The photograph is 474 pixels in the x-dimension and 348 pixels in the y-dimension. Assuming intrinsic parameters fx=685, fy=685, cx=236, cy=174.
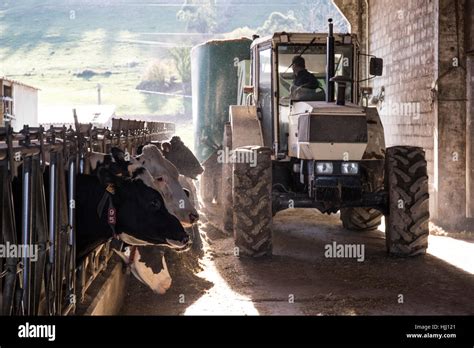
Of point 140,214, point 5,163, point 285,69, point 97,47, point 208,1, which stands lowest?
point 140,214

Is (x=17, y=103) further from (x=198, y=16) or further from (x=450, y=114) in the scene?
(x=198, y=16)

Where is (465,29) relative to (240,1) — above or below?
below

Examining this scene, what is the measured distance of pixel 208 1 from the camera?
199 feet

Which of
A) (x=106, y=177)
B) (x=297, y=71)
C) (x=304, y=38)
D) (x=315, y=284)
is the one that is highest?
(x=304, y=38)

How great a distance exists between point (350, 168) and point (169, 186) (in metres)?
3.52

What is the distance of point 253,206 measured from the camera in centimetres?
813

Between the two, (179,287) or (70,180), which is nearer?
(70,180)

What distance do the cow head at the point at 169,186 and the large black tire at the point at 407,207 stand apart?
3.55m

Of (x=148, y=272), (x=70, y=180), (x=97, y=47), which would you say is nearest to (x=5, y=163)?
(x=70, y=180)

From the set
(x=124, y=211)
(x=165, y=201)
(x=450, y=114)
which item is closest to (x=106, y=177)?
(x=124, y=211)

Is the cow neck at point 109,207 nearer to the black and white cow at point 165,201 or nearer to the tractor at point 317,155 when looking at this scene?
the black and white cow at point 165,201

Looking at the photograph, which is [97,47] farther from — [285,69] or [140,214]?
[140,214]

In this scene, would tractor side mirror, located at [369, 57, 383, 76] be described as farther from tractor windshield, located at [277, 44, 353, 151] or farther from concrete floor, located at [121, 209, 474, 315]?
concrete floor, located at [121, 209, 474, 315]

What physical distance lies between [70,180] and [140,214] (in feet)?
1.82
